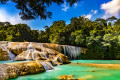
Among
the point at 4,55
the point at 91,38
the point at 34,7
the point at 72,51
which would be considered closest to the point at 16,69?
the point at 34,7

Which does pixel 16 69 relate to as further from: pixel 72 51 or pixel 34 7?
pixel 72 51

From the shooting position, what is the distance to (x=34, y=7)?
4.74 meters

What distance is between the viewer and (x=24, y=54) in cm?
1317

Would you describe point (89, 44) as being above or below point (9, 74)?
above

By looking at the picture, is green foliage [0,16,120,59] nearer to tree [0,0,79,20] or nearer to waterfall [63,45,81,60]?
waterfall [63,45,81,60]

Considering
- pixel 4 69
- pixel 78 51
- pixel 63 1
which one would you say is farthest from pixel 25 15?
pixel 78 51

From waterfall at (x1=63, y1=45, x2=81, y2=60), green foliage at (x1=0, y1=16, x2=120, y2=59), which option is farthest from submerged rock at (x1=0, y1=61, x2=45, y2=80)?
green foliage at (x1=0, y1=16, x2=120, y2=59)

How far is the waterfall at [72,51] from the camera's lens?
21.7 metres

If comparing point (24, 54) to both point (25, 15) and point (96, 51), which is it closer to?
point (25, 15)

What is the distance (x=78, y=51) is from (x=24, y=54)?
1311cm

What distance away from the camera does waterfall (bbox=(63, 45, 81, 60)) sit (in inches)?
855

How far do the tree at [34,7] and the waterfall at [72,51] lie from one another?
16.4 meters

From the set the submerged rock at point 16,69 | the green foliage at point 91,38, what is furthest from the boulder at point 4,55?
the green foliage at point 91,38

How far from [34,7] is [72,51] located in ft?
61.1
